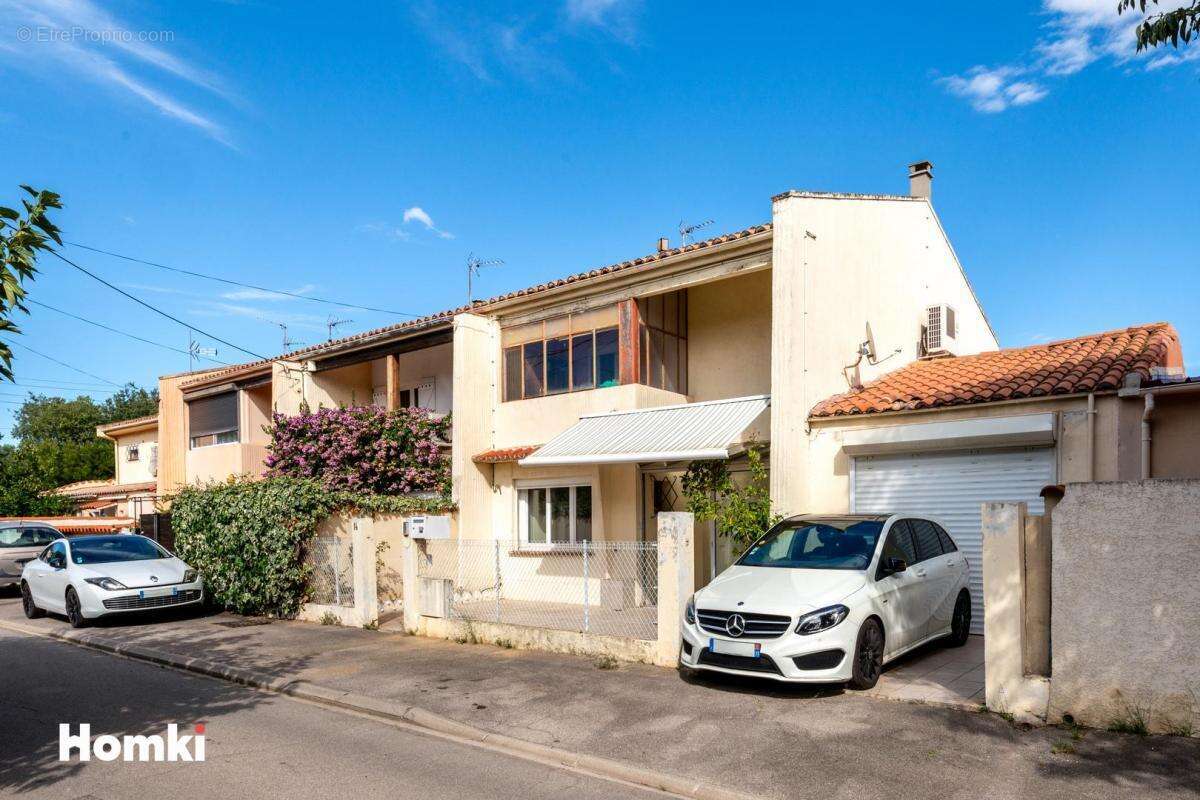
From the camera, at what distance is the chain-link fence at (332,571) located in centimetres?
1354

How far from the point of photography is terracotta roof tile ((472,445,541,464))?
15203 millimetres

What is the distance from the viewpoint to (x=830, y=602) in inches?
303

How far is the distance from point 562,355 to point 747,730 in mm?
9515

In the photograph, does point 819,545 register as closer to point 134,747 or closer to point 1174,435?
point 1174,435

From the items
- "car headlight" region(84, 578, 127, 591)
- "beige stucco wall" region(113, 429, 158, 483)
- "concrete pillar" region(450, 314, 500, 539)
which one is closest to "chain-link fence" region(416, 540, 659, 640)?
"concrete pillar" region(450, 314, 500, 539)

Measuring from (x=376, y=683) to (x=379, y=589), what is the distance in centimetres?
583

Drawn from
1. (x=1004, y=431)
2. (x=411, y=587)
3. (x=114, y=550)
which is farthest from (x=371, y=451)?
(x=1004, y=431)

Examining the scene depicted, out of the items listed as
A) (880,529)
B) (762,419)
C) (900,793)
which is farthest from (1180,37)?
(762,419)

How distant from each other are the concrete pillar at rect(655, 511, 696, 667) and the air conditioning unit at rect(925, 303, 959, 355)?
24.1ft

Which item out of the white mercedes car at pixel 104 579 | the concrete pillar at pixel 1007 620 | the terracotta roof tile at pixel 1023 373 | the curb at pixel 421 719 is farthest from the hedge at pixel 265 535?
the concrete pillar at pixel 1007 620

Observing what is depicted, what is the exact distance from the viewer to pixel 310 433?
17484mm

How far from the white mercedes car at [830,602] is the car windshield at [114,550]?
10718 mm

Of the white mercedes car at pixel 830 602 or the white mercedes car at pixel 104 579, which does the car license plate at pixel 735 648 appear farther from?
the white mercedes car at pixel 104 579

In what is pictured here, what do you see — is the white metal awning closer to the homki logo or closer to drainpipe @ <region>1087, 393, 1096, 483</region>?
drainpipe @ <region>1087, 393, 1096, 483</region>
